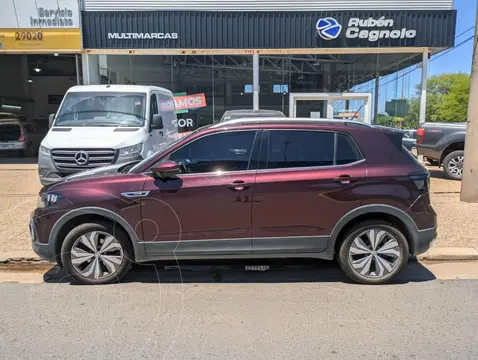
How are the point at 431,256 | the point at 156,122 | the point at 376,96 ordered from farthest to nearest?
the point at 376,96
the point at 156,122
the point at 431,256

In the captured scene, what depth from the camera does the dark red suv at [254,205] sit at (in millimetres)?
4398

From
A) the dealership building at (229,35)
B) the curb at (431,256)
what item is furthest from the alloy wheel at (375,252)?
the dealership building at (229,35)

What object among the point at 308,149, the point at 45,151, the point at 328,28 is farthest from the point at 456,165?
the point at 45,151

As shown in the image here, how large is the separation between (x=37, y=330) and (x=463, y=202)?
25.0 feet

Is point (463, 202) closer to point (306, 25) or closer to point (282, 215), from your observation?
point (282, 215)

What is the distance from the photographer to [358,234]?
4.50 meters

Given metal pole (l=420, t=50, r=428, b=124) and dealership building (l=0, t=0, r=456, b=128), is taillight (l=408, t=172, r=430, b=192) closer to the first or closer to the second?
dealership building (l=0, t=0, r=456, b=128)

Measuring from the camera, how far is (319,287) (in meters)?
4.59

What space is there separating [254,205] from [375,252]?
141 cm

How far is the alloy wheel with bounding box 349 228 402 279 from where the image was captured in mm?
4512

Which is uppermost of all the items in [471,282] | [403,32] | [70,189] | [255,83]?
[403,32]

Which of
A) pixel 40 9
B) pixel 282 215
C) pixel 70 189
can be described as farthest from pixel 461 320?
pixel 40 9

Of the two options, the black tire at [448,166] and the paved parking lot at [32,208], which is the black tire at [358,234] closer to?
the paved parking lot at [32,208]

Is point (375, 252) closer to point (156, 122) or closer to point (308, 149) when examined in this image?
point (308, 149)
